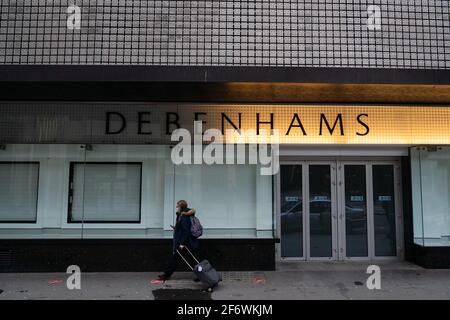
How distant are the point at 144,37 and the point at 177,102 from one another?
1616 mm

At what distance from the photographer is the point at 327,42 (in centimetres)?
723

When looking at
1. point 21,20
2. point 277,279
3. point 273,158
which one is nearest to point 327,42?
point 273,158

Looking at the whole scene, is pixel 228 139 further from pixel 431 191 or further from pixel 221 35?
pixel 431 191

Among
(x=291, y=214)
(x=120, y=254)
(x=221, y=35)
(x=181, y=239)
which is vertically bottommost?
(x=120, y=254)

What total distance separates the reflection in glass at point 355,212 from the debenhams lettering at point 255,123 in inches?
40.1

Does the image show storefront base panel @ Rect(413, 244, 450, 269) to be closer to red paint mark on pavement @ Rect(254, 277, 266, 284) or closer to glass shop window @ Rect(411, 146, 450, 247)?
glass shop window @ Rect(411, 146, 450, 247)

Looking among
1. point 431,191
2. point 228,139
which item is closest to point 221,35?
point 228,139

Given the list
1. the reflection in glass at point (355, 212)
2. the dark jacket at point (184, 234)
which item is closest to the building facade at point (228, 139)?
the reflection in glass at point (355, 212)

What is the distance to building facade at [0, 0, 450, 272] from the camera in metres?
7.19

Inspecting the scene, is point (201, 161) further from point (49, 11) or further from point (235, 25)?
point (49, 11)

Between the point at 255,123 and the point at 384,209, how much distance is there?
365cm

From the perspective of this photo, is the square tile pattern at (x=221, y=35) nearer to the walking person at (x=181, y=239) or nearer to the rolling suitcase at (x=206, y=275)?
the walking person at (x=181, y=239)

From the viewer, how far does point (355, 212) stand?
8.75m

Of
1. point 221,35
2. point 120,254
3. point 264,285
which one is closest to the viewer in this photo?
point 264,285
